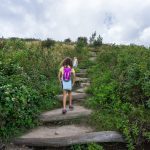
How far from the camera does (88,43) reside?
87.5 ft

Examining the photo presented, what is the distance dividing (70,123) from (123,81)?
216 centimetres

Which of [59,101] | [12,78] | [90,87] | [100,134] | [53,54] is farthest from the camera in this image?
[53,54]

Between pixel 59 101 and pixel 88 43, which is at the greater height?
pixel 88 43

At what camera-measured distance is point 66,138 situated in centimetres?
969

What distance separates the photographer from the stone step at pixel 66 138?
961 centimetres

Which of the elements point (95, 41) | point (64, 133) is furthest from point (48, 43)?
point (64, 133)

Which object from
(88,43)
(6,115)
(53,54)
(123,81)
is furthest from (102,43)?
(6,115)

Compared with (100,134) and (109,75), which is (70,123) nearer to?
(100,134)

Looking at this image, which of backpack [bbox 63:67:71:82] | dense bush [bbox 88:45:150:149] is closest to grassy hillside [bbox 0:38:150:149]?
dense bush [bbox 88:45:150:149]

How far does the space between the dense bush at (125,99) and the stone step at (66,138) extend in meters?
0.34

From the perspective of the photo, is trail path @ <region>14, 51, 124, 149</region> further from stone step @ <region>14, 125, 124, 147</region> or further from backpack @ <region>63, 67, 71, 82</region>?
backpack @ <region>63, 67, 71, 82</region>

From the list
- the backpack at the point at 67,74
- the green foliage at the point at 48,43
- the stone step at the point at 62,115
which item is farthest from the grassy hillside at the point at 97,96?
the green foliage at the point at 48,43

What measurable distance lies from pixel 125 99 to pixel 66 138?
8.42 feet

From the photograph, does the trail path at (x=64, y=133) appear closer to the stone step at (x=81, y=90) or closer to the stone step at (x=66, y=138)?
the stone step at (x=66, y=138)
